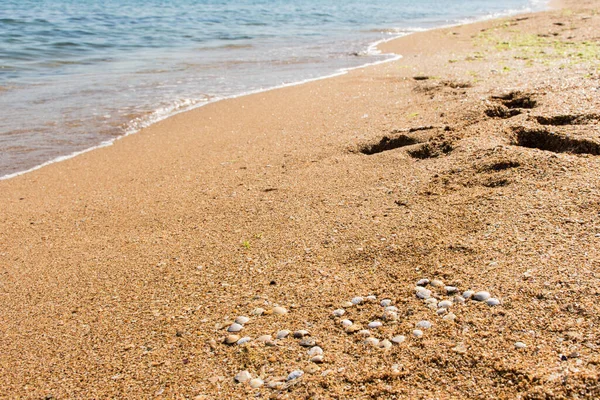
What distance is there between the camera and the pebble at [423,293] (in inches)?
93.7

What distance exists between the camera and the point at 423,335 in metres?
2.13

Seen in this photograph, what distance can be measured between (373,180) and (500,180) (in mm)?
883

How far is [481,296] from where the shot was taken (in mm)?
2281

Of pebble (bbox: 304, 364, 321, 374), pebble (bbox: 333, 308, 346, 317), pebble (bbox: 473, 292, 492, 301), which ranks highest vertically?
pebble (bbox: 473, 292, 492, 301)

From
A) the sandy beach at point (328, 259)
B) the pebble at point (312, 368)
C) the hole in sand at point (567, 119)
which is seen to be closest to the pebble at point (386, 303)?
the sandy beach at point (328, 259)

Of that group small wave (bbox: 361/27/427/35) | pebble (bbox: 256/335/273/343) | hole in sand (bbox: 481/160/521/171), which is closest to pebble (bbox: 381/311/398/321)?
pebble (bbox: 256/335/273/343)

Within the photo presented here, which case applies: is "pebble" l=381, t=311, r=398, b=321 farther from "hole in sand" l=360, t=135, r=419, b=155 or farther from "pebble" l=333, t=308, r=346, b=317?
"hole in sand" l=360, t=135, r=419, b=155

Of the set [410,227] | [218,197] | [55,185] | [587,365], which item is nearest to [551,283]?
[587,365]

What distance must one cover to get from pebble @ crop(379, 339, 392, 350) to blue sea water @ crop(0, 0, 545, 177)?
448 centimetres

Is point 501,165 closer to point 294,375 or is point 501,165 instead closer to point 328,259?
point 328,259

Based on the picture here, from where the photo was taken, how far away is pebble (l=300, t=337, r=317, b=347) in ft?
7.19

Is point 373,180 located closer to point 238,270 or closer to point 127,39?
point 238,270

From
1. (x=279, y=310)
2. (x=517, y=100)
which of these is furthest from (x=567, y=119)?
(x=279, y=310)

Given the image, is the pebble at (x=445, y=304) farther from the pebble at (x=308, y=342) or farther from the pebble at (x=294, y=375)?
the pebble at (x=294, y=375)
